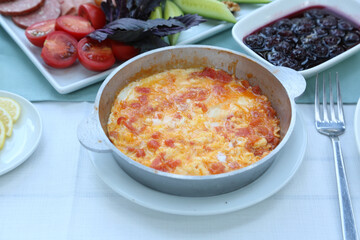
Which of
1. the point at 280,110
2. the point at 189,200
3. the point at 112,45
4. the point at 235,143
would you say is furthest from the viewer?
the point at 112,45

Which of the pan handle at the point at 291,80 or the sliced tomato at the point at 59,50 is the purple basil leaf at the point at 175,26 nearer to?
the sliced tomato at the point at 59,50

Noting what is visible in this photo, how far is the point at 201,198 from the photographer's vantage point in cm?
203

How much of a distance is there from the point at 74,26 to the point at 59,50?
11.3 inches

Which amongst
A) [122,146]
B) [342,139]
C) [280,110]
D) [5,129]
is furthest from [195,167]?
[5,129]

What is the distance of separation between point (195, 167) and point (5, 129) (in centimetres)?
131

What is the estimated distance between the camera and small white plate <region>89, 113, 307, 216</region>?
6.46 feet

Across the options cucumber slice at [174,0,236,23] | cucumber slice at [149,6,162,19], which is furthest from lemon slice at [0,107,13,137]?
cucumber slice at [174,0,236,23]

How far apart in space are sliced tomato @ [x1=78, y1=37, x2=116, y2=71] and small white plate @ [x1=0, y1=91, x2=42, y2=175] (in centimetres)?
55

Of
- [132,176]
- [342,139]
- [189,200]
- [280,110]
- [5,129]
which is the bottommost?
[342,139]

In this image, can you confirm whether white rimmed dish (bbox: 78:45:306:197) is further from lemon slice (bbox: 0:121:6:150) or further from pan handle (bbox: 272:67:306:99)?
lemon slice (bbox: 0:121:6:150)

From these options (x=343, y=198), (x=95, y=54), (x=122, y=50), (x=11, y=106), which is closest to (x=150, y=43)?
(x=122, y=50)

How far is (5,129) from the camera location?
A: 2467 mm

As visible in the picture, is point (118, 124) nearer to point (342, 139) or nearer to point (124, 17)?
point (124, 17)

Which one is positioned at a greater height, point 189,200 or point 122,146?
point 122,146
